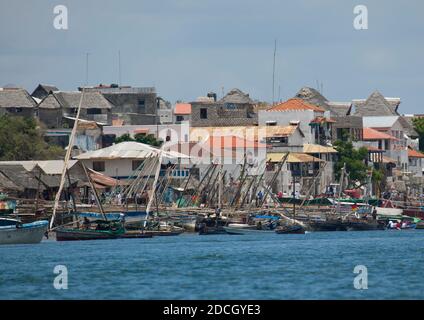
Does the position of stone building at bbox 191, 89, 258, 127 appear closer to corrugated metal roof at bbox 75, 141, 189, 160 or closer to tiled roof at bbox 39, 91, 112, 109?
tiled roof at bbox 39, 91, 112, 109

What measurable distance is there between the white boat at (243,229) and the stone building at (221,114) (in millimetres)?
42255

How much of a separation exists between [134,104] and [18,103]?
576 inches

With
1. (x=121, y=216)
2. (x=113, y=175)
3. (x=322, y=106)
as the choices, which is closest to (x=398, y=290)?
(x=121, y=216)

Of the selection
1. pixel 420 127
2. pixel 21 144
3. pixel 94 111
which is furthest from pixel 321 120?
pixel 420 127

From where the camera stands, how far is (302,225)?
109250mm

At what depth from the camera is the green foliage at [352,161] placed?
470 feet

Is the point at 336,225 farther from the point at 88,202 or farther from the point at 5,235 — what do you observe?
the point at 5,235

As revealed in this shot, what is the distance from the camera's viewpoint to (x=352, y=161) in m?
144

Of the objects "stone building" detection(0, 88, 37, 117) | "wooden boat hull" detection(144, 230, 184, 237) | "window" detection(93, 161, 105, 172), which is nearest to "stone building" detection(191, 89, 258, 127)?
"stone building" detection(0, 88, 37, 117)

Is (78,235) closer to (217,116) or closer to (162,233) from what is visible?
(162,233)

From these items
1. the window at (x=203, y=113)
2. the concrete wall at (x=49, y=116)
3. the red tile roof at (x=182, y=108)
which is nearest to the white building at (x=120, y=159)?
the concrete wall at (x=49, y=116)

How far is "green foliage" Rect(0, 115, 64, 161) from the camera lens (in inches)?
5132

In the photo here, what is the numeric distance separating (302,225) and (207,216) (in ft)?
23.6

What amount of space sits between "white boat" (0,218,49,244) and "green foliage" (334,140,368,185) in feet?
193
